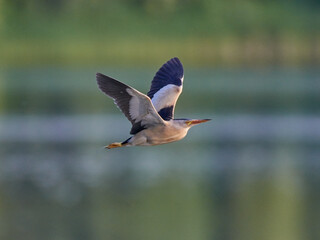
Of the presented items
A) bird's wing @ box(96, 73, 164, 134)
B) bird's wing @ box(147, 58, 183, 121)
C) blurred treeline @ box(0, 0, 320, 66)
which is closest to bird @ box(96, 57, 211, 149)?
bird's wing @ box(96, 73, 164, 134)

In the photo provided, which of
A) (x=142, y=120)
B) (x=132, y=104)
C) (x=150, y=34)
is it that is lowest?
(x=142, y=120)

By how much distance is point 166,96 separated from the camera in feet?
29.1

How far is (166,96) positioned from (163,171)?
1165 cm

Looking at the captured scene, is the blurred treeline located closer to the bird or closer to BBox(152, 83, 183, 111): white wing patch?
BBox(152, 83, 183, 111): white wing patch

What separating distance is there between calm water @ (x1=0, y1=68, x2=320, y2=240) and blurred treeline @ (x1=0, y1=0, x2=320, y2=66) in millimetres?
7936

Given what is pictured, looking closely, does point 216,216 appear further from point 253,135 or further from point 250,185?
point 253,135

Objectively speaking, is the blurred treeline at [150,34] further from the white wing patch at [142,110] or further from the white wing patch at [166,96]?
the white wing patch at [142,110]

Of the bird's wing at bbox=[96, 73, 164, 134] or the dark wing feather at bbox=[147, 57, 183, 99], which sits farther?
the dark wing feather at bbox=[147, 57, 183, 99]

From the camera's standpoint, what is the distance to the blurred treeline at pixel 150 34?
40156 mm

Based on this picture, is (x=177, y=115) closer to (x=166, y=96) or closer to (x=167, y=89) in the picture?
(x=167, y=89)

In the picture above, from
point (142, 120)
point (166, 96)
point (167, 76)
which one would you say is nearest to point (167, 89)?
point (166, 96)

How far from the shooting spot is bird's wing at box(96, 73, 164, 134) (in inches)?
306

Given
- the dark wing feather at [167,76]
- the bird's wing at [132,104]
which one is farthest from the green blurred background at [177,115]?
the bird's wing at [132,104]

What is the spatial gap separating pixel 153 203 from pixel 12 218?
242cm
